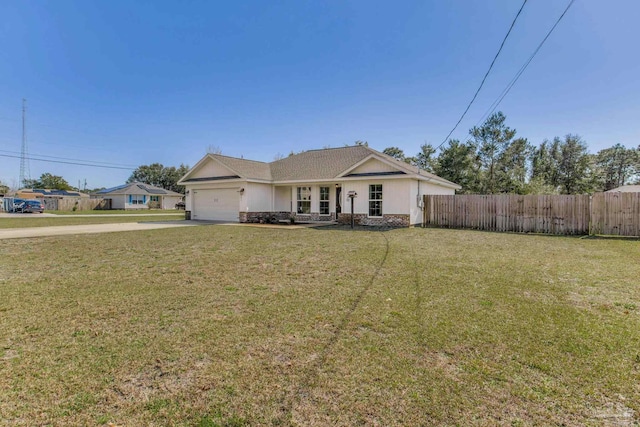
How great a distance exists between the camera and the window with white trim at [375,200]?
17000 millimetres

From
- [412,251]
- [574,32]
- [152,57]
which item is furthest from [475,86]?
[152,57]

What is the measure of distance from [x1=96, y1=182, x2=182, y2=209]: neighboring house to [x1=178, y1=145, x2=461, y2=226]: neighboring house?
26.9 m

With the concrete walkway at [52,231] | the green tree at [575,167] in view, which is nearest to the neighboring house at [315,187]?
the concrete walkway at [52,231]

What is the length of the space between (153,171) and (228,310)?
73.7 metres

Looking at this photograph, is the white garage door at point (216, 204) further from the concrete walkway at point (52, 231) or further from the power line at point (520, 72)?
the power line at point (520, 72)

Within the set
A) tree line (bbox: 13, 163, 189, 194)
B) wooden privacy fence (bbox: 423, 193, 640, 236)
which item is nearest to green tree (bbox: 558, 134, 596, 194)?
wooden privacy fence (bbox: 423, 193, 640, 236)

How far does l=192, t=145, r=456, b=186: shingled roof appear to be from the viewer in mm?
19031

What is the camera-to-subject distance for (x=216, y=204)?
69.2 feet

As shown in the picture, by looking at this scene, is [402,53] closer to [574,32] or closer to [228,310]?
[574,32]

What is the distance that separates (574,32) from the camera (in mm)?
8969

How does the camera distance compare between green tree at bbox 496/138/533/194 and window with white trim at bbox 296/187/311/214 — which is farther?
green tree at bbox 496/138/533/194

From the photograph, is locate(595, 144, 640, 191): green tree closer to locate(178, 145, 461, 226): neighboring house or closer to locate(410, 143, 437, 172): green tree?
locate(410, 143, 437, 172): green tree

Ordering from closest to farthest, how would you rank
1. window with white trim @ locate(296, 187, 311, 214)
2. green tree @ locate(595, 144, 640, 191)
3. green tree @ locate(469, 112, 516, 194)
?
window with white trim @ locate(296, 187, 311, 214) < green tree @ locate(469, 112, 516, 194) < green tree @ locate(595, 144, 640, 191)

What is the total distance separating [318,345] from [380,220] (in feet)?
46.2
